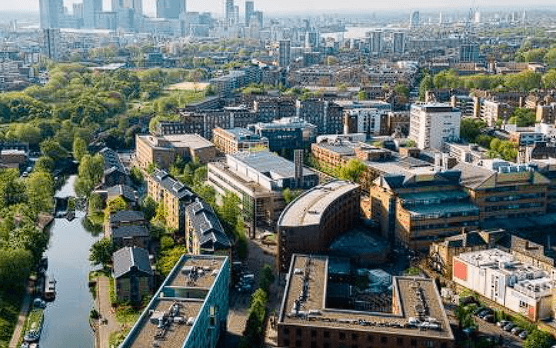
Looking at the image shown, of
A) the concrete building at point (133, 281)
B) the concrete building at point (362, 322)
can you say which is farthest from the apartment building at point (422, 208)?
the concrete building at point (133, 281)

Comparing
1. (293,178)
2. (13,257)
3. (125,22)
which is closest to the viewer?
(13,257)

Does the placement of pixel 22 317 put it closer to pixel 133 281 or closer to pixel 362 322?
pixel 133 281

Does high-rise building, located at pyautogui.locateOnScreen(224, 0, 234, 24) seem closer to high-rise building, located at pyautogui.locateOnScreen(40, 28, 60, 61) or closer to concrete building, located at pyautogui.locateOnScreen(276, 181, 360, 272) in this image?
high-rise building, located at pyautogui.locateOnScreen(40, 28, 60, 61)

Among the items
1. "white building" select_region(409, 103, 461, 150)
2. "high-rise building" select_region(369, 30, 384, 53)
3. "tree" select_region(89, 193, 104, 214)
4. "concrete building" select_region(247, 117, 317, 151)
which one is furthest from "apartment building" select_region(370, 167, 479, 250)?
"high-rise building" select_region(369, 30, 384, 53)

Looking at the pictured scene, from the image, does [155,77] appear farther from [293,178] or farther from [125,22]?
[125,22]

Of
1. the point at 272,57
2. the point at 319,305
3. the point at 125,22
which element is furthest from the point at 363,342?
the point at 125,22

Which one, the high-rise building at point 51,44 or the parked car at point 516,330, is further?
the high-rise building at point 51,44

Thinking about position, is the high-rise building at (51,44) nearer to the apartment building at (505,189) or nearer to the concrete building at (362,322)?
the apartment building at (505,189)
